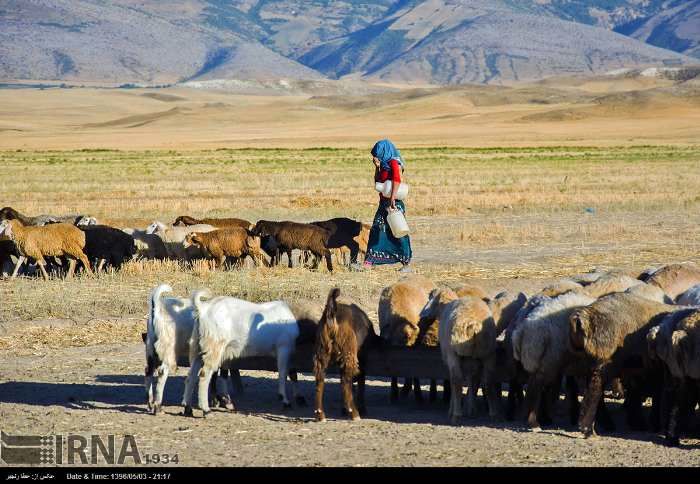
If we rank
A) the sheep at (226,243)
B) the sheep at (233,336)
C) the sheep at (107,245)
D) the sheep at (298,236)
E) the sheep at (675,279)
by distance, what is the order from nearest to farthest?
the sheep at (233,336), the sheep at (675,279), the sheep at (107,245), the sheep at (226,243), the sheep at (298,236)

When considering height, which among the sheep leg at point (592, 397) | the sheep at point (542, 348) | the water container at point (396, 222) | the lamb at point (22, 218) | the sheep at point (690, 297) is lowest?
the sheep leg at point (592, 397)

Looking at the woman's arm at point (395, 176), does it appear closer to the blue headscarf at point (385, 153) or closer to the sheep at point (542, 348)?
the blue headscarf at point (385, 153)

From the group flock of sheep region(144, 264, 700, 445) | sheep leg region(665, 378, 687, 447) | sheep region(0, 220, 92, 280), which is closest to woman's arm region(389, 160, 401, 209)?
sheep region(0, 220, 92, 280)

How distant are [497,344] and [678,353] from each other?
1.74 meters

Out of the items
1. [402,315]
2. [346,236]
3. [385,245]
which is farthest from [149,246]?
[402,315]

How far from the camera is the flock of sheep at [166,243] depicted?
19328 mm

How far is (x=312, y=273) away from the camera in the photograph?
19.3 m

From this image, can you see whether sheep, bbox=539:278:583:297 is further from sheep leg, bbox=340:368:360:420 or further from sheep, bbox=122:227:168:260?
sheep, bbox=122:227:168:260

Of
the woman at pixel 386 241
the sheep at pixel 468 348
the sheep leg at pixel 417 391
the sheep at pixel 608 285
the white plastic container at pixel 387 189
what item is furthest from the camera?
the woman at pixel 386 241

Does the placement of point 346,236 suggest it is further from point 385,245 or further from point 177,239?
point 177,239

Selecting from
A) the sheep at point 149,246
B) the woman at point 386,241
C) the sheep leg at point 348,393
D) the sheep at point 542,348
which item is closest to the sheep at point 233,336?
the sheep leg at point 348,393

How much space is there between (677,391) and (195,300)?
164 inches

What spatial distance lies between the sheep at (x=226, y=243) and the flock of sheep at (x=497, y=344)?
8.79 m

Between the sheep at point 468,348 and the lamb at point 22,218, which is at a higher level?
the lamb at point 22,218
